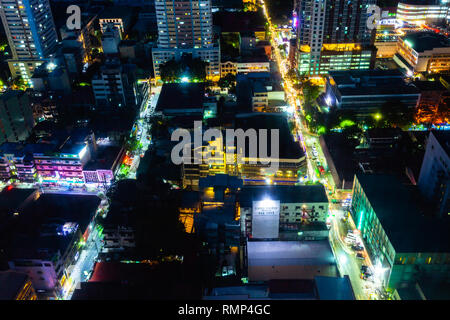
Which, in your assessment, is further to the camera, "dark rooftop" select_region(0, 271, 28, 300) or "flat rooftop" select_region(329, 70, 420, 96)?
"flat rooftop" select_region(329, 70, 420, 96)

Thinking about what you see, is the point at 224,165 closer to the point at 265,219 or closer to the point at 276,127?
the point at 265,219

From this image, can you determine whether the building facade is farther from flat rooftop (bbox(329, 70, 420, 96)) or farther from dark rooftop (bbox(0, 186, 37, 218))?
dark rooftop (bbox(0, 186, 37, 218))

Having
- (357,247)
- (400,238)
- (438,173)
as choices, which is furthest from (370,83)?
(400,238)

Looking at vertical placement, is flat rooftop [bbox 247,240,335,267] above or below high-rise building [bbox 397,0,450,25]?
below

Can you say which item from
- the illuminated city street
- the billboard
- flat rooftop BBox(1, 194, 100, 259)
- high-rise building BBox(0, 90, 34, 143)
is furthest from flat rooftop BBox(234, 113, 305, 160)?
high-rise building BBox(0, 90, 34, 143)

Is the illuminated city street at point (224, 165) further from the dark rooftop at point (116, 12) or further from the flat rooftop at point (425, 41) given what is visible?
the dark rooftop at point (116, 12)

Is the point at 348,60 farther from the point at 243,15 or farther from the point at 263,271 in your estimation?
the point at 263,271
